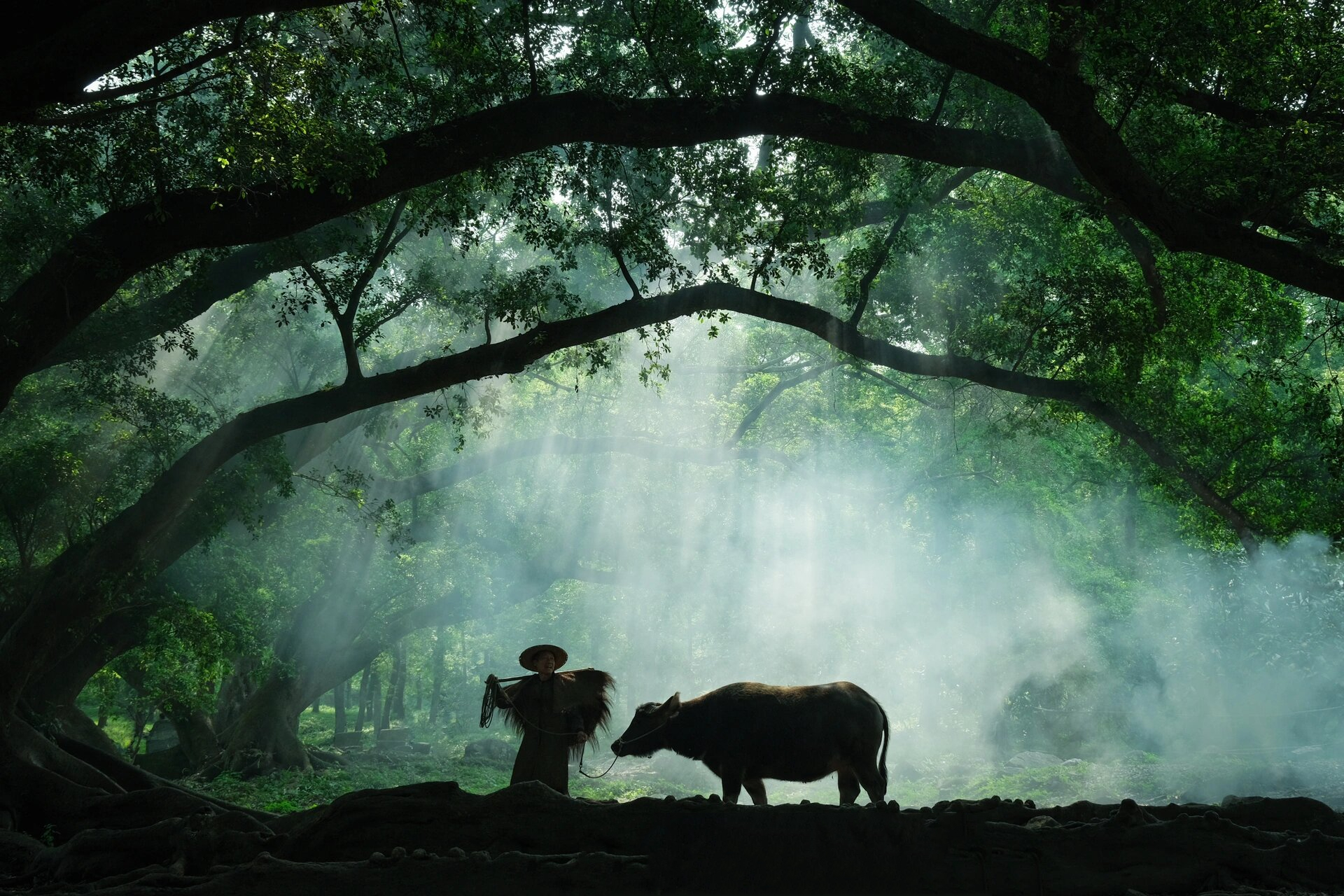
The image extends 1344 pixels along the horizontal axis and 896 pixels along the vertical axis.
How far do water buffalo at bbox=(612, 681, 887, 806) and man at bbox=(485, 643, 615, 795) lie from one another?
2.33 ft

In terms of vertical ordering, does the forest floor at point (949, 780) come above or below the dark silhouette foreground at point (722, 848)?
above

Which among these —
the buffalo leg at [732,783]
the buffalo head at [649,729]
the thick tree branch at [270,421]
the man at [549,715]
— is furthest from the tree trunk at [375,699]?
the man at [549,715]

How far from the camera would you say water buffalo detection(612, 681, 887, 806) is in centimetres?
888

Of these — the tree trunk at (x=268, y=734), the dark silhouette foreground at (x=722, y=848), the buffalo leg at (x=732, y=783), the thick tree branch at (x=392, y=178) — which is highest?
the thick tree branch at (x=392, y=178)

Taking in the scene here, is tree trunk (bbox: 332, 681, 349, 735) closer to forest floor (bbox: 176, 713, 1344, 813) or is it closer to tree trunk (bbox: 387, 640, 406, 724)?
tree trunk (bbox: 387, 640, 406, 724)

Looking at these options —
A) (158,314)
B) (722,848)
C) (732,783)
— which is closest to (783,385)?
(158,314)

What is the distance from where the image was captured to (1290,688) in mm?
22125

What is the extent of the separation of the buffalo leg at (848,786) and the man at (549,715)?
2635 mm

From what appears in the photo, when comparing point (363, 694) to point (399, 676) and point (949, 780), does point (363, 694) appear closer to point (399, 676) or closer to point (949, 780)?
point (399, 676)

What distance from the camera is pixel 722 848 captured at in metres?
5.95

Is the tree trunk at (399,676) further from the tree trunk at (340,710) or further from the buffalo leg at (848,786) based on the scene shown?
the buffalo leg at (848,786)

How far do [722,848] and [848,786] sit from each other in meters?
3.84

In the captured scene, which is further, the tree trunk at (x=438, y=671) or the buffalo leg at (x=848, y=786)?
the tree trunk at (x=438, y=671)

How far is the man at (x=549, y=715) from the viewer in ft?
26.6
